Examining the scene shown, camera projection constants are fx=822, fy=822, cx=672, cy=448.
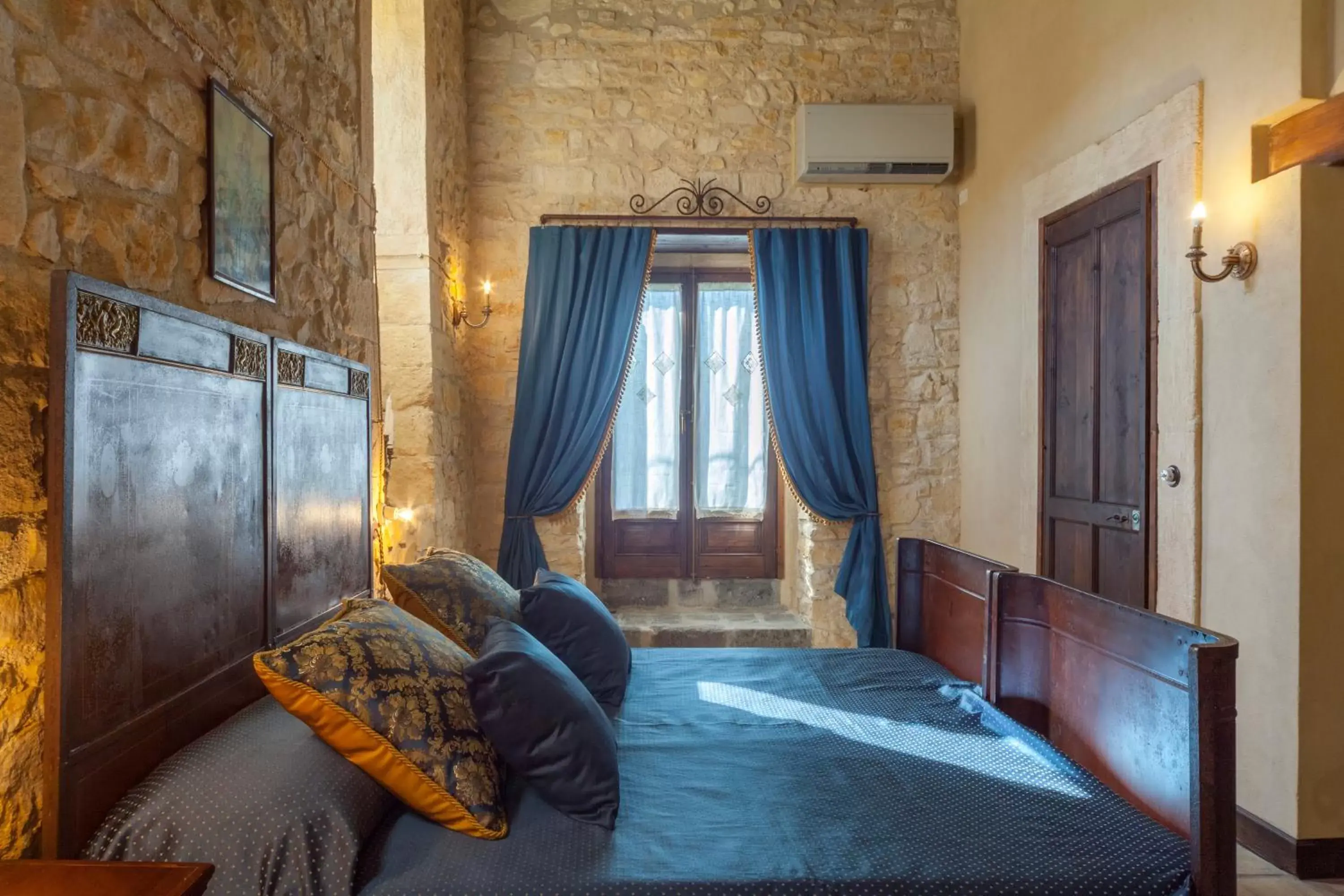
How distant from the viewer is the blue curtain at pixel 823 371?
14.3ft

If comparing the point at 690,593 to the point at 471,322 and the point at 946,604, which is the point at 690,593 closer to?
the point at 471,322

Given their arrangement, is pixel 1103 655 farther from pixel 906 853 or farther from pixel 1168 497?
pixel 1168 497

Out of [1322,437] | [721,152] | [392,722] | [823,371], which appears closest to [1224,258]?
[1322,437]

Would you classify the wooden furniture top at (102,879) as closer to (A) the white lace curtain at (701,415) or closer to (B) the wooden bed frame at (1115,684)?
(B) the wooden bed frame at (1115,684)

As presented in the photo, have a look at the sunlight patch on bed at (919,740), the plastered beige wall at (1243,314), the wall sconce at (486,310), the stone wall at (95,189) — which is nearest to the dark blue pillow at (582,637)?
the sunlight patch on bed at (919,740)

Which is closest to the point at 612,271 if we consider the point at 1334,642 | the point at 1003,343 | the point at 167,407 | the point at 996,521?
the point at 1003,343

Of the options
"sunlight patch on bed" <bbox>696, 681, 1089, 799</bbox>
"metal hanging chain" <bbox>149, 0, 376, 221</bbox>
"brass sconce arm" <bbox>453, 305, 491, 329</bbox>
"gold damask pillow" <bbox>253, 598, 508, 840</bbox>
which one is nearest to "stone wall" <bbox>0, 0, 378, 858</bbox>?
"metal hanging chain" <bbox>149, 0, 376, 221</bbox>

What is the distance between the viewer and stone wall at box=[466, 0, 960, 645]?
4359 millimetres

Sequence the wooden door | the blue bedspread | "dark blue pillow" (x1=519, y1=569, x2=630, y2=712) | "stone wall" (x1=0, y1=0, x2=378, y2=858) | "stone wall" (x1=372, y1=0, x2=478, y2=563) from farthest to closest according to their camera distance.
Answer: "stone wall" (x1=372, y1=0, x2=478, y2=563), the wooden door, "dark blue pillow" (x1=519, y1=569, x2=630, y2=712), the blue bedspread, "stone wall" (x1=0, y1=0, x2=378, y2=858)

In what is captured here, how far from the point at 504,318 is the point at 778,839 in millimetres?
3405

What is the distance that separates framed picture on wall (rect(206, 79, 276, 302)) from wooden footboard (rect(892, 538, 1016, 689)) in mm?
2014

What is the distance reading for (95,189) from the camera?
1397 millimetres

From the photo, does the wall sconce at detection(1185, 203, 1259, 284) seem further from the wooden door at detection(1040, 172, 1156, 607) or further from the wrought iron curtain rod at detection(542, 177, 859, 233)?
the wrought iron curtain rod at detection(542, 177, 859, 233)

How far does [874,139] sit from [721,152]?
80 cm
